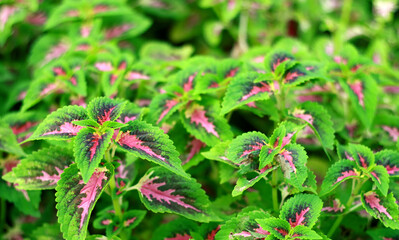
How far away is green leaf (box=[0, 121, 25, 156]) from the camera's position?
156 centimetres

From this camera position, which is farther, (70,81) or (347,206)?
(70,81)

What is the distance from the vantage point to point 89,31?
2.33 meters

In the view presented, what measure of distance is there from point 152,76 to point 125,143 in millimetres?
588

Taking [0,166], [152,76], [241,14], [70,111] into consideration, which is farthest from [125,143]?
[241,14]

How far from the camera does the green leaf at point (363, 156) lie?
139 cm

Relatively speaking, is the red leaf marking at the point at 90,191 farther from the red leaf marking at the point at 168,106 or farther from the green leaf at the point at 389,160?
the green leaf at the point at 389,160

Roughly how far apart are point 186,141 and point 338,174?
1.86 ft

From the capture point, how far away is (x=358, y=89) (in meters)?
1.74

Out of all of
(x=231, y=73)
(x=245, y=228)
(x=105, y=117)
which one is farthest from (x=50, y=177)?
(x=231, y=73)

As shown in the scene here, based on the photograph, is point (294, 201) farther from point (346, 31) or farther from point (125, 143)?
point (346, 31)

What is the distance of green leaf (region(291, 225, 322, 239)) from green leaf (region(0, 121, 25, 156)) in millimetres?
974

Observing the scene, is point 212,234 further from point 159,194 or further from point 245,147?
point 245,147

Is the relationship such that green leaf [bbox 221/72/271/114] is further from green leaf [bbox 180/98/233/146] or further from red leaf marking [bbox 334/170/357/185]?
red leaf marking [bbox 334/170/357/185]

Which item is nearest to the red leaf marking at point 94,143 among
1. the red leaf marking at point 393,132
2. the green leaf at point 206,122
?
the green leaf at point 206,122
